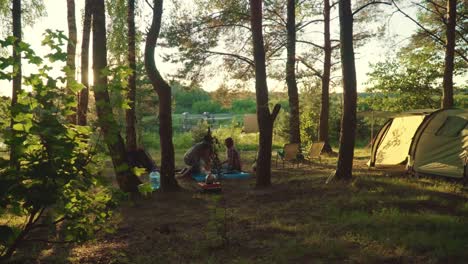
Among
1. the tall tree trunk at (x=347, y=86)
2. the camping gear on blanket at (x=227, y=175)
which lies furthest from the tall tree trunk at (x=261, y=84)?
the camping gear on blanket at (x=227, y=175)

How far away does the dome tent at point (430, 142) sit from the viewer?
9.80 meters

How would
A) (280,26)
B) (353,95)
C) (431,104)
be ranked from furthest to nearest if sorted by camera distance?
(431,104) → (280,26) → (353,95)

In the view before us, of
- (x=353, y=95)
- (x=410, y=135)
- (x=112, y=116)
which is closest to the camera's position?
(x=112, y=116)

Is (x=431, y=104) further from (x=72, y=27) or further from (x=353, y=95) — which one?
(x=72, y=27)

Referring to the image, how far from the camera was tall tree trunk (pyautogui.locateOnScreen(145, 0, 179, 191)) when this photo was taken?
30.9ft

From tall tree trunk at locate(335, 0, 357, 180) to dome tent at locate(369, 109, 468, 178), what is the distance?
2.13 m

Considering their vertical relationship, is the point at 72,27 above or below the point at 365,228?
above

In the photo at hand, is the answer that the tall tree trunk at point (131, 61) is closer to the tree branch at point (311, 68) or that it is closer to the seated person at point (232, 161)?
the seated person at point (232, 161)

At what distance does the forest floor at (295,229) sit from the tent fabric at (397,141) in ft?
8.08

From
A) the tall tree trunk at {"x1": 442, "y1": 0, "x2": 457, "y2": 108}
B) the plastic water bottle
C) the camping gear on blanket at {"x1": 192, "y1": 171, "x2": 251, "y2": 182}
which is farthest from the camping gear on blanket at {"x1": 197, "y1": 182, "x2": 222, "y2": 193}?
the tall tree trunk at {"x1": 442, "y1": 0, "x2": 457, "y2": 108}

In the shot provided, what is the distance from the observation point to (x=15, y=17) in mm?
10523

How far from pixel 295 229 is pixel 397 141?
7183 mm

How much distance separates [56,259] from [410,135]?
9.42m

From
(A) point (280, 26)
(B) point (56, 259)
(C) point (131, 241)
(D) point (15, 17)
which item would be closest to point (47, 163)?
(B) point (56, 259)
